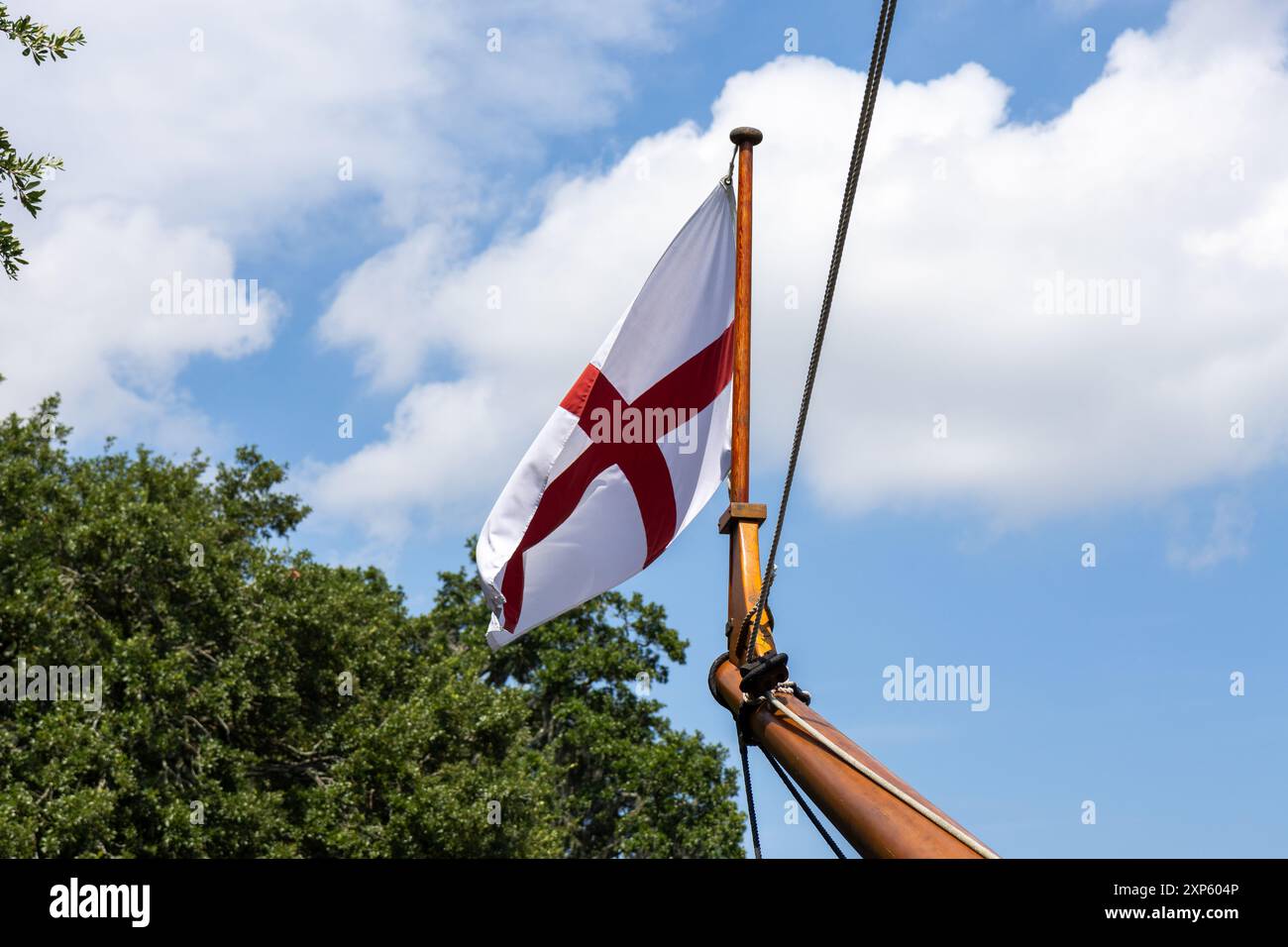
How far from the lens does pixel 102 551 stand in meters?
18.7

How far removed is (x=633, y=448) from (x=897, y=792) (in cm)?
361

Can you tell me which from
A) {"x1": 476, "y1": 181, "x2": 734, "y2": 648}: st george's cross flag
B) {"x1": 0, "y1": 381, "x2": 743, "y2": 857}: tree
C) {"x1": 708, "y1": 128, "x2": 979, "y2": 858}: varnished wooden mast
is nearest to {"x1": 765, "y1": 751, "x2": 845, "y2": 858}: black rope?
{"x1": 708, "y1": 128, "x2": 979, "y2": 858}: varnished wooden mast

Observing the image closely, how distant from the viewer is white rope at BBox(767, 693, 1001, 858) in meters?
2.98

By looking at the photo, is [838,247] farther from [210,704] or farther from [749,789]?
[210,704]

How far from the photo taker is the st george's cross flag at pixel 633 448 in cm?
669

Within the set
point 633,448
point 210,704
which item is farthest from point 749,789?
point 210,704

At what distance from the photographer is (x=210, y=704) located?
1841cm

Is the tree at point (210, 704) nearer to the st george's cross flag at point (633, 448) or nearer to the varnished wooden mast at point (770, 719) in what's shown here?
the st george's cross flag at point (633, 448)

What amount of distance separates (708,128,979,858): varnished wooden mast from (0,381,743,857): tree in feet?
42.3

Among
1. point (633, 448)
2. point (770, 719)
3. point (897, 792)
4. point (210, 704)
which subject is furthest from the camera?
point (210, 704)

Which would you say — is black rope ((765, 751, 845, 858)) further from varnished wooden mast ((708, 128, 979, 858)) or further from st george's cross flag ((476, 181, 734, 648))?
st george's cross flag ((476, 181, 734, 648))
